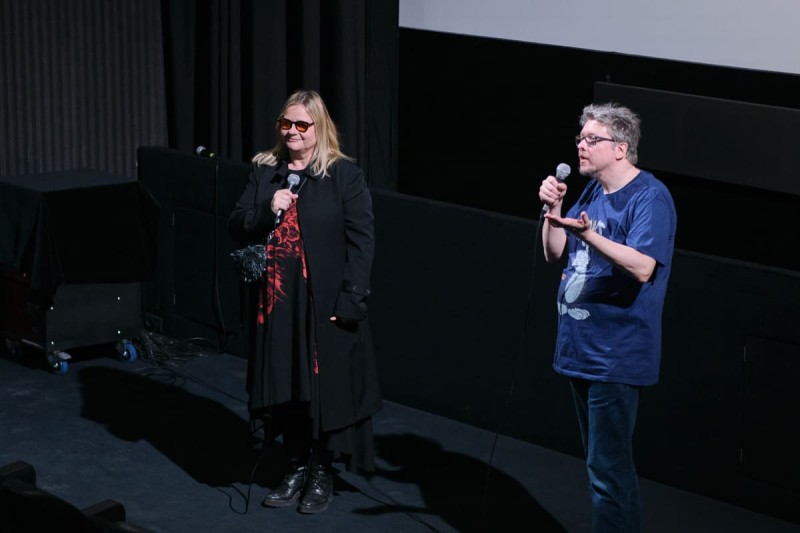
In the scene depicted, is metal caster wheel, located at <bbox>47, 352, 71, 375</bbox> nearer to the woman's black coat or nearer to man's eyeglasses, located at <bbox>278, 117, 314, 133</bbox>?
the woman's black coat

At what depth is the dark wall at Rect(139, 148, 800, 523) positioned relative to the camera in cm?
511

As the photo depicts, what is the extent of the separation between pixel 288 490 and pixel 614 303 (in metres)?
1.68

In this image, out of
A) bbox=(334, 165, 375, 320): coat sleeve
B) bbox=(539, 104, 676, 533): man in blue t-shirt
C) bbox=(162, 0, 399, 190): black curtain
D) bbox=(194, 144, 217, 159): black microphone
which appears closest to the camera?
bbox=(539, 104, 676, 533): man in blue t-shirt

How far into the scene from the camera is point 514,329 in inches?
231

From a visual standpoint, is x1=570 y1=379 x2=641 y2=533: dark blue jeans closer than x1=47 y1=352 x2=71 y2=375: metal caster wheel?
Yes

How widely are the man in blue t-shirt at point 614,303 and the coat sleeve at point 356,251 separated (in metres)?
0.93

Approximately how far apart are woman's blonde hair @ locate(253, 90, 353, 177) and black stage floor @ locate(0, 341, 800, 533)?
4.06ft

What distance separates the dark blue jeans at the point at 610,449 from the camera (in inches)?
164

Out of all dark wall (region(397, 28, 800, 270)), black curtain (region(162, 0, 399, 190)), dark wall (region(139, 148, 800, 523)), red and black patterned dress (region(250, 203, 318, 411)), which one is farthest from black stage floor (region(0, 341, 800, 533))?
black curtain (region(162, 0, 399, 190))

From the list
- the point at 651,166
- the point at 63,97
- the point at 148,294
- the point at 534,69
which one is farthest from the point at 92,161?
the point at 651,166

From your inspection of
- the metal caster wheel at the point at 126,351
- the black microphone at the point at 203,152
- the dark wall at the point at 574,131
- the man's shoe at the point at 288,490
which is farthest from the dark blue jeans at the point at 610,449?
the metal caster wheel at the point at 126,351

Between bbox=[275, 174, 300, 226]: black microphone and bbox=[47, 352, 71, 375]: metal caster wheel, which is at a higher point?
bbox=[275, 174, 300, 226]: black microphone

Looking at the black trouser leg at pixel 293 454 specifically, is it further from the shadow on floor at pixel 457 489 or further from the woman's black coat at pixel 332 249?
the shadow on floor at pixel 457 489

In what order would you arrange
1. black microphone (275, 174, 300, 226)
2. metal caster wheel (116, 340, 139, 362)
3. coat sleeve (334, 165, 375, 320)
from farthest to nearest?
metal caster wheel (116, 340, 139, 362) → coat sleeve (334, 165, 375, 320) → black microphone (275, 174, 300, 226)
